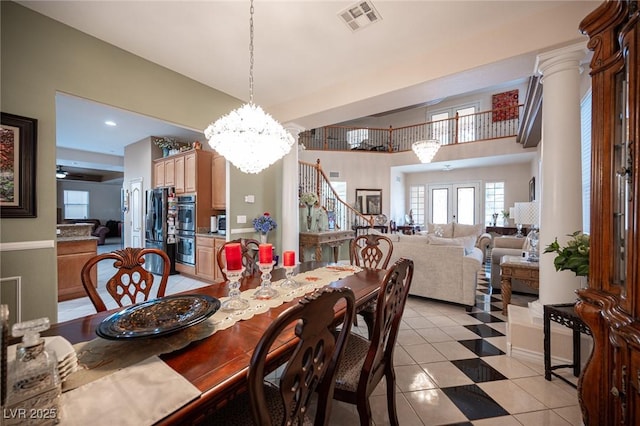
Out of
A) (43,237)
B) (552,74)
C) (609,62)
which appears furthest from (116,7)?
(552,74)

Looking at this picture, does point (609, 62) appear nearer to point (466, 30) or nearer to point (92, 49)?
point (466, 30)

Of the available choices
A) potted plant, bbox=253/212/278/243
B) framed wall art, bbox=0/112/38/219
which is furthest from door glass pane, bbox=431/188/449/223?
framed wall art, bbox=0/112/38/219

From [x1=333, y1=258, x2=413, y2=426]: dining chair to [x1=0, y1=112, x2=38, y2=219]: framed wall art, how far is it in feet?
8.93

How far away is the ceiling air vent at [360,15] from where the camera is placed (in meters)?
2.21

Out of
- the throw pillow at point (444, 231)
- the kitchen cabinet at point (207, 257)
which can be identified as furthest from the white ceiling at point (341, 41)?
the throw pillow at point (444, 231)

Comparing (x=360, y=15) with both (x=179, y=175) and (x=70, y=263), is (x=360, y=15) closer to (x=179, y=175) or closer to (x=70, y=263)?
(x=179, y=175)

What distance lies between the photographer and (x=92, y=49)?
8.38ft

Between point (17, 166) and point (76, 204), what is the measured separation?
11368 mm

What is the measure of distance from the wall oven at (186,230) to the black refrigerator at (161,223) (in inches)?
4.0

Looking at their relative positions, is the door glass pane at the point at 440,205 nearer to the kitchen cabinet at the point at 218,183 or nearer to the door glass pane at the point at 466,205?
the door glass pane at the point at 466,205

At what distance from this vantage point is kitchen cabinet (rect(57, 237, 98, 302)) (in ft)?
12.6

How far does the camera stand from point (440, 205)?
9477 millimetres

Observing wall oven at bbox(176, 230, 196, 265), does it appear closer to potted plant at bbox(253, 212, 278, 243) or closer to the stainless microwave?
the stainless microwave

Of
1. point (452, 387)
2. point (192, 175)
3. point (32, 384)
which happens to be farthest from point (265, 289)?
point (192, 175)
